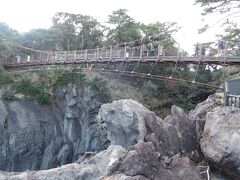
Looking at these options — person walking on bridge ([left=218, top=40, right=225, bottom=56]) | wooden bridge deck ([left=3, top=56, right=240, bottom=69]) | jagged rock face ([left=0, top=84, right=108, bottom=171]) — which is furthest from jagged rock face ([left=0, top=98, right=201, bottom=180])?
jagged rock face ([left=0, top=84, right=108, bottom=171])

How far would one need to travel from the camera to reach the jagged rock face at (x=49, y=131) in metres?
18.1

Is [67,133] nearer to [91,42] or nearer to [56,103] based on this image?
[56,103]

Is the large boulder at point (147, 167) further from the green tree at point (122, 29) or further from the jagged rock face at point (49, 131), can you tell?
the green tree at point (122, 29)

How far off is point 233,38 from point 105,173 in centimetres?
1108

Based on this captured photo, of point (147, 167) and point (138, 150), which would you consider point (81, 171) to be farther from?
point (147, 167)

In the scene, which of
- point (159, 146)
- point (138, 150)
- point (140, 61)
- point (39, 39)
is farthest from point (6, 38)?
point (138, 150)

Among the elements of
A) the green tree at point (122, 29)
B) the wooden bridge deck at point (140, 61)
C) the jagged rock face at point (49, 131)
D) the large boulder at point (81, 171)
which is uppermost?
the green tree at point (122, 29)

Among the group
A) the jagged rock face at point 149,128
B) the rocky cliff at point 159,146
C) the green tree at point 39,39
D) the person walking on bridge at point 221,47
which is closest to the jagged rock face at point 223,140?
the rocky cliff at point 159,146

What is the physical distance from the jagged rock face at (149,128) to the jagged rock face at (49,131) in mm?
5249

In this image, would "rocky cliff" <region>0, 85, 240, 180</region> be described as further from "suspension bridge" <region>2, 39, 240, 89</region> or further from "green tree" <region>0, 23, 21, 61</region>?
"green tree" <region>0, 23, 21, 61</region>


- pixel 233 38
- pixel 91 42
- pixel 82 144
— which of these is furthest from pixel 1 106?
pixel 233 38

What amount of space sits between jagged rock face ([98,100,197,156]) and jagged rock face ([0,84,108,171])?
17.2ft

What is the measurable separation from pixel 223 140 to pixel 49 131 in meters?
12.0

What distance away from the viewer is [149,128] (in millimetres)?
10703
